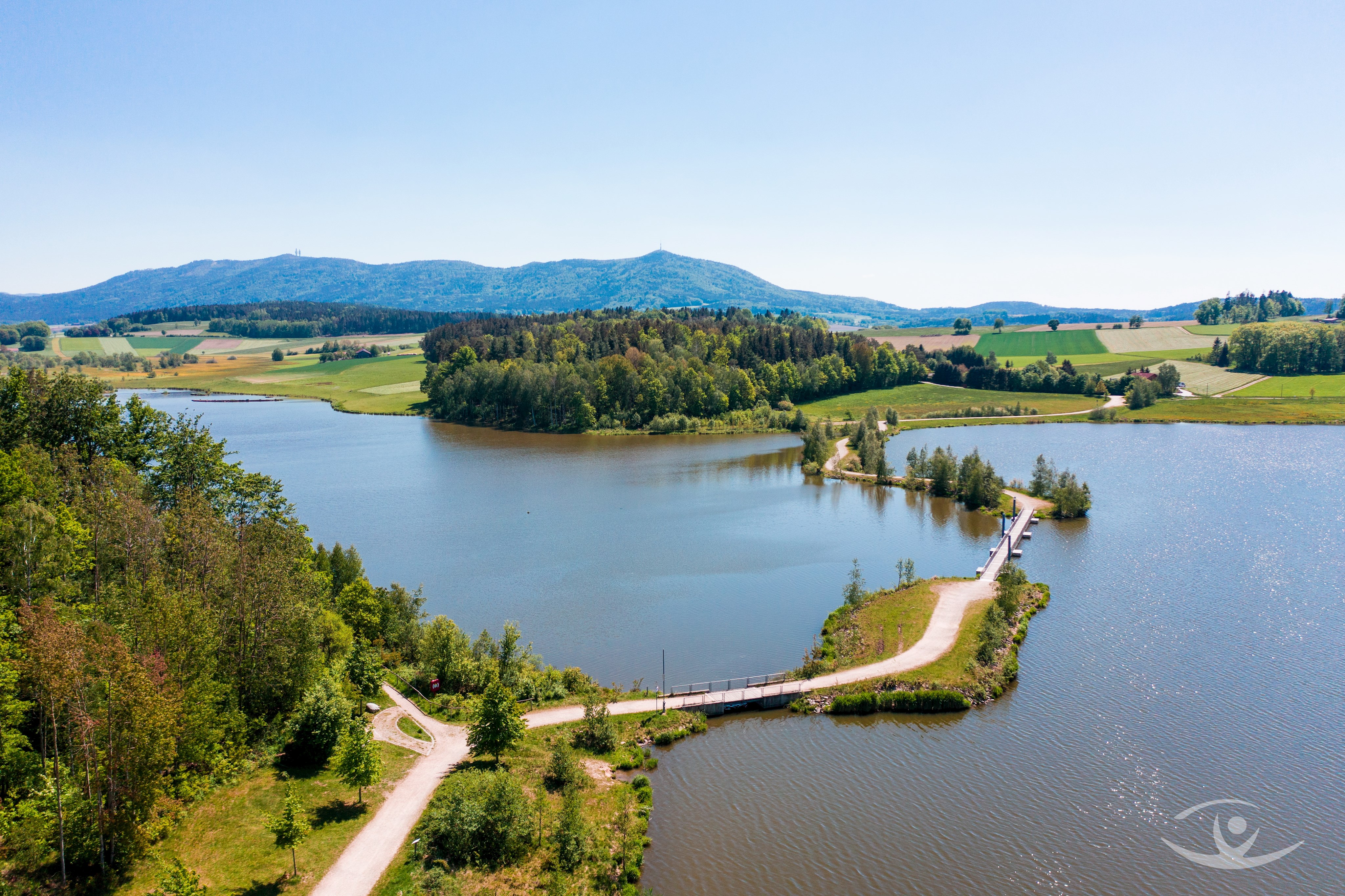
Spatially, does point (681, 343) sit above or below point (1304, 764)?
above

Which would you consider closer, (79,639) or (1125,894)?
(79,639)

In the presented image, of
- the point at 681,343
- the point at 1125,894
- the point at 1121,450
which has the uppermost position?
the point at 681,343

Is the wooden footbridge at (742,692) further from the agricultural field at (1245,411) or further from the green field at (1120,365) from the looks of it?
the green field at (1120,365)

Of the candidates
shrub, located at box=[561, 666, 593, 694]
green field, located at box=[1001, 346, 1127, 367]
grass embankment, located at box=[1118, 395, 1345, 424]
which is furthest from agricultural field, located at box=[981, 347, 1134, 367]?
shrub, located at box=[561, 666, 593, 694]

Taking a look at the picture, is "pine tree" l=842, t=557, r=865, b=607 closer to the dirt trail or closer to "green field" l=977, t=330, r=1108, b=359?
the dirt trail

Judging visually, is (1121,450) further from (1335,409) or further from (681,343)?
(681,343)

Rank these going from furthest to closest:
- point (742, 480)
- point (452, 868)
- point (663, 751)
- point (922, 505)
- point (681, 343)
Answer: point (681, 343)
point (742, 480)
point (922, 505)
point (663, 751)
point (452, 868)

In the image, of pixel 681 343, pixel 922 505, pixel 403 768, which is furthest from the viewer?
pixel 681 343

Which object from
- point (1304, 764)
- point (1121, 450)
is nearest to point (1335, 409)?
point (1121, 450)
